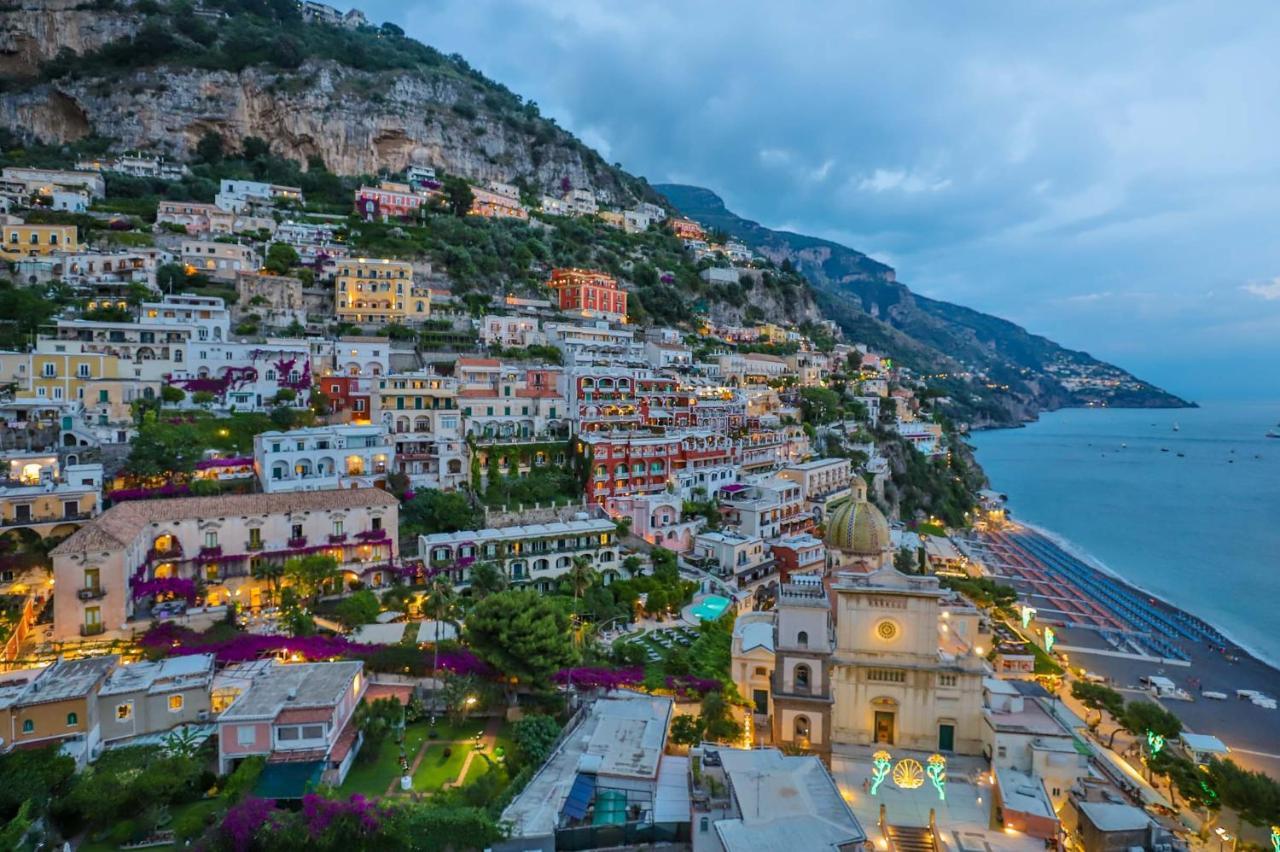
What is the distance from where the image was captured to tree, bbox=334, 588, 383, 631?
31312 millimetres

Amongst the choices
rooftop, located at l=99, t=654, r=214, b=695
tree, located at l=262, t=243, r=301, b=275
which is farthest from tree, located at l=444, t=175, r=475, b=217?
rooftop, located at l=99, t=654, r=214, b=695

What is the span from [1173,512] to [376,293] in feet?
365

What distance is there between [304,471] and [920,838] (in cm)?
3605

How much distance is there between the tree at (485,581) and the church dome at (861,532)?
57.8 feet

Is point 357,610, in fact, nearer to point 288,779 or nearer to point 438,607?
point 438,607

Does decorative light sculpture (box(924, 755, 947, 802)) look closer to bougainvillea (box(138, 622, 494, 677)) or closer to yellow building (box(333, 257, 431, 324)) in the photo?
bougainvillea (box(138, 622, 494, 677))

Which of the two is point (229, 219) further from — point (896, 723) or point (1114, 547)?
point (1114, 547)

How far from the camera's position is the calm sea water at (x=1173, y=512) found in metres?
63.1

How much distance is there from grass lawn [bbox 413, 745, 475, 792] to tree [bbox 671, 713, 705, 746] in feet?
24.9

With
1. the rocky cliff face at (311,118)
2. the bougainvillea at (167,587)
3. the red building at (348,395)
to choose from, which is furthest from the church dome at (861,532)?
the rocky cliff face at (311,118)

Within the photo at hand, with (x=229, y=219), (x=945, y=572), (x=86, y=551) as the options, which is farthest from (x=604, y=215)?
(x=86, y=551)

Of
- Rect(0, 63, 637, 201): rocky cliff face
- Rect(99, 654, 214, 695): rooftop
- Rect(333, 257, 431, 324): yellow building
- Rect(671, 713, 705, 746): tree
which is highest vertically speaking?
Rect(0, 63, 637, 201): rocky cliff face

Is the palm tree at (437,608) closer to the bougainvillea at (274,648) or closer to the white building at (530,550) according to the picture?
the bougainvillea at (274,648)

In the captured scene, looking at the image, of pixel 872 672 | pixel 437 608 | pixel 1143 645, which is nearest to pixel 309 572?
pixel 437 608
